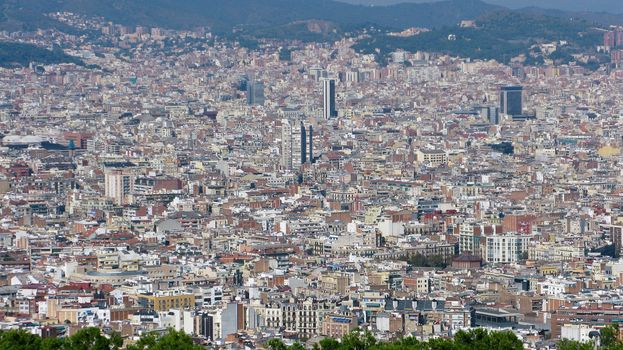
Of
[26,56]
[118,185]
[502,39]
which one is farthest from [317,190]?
[502,39]

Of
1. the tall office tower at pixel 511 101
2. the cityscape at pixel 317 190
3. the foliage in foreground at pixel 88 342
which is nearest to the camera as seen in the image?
the foliage in foreground at pixel 88 342

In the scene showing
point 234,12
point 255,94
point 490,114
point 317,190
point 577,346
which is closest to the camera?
point 577,346

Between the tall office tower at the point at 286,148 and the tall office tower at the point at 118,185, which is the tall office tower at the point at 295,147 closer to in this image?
the tall office tower at the point at 286,148

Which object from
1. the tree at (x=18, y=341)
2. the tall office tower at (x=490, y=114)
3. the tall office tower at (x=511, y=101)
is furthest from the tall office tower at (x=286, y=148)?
the tree at (x=18, y=341)

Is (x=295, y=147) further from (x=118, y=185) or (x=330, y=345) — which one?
(x=330, y=345)

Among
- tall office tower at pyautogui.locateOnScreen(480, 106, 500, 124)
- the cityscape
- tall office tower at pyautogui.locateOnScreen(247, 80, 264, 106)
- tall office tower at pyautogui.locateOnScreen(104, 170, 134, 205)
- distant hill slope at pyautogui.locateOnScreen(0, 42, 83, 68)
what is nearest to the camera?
the cityscape

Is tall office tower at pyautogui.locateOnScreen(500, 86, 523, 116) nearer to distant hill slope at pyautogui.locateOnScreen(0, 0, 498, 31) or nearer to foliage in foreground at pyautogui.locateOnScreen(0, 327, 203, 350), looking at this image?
distant hill slope at pyautogui.locateOnScreen(0, 0, 498, 31)

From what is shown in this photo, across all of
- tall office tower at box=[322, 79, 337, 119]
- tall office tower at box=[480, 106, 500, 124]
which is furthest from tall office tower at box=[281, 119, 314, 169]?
tall office tower at box=[322, 79, 337, 119]
